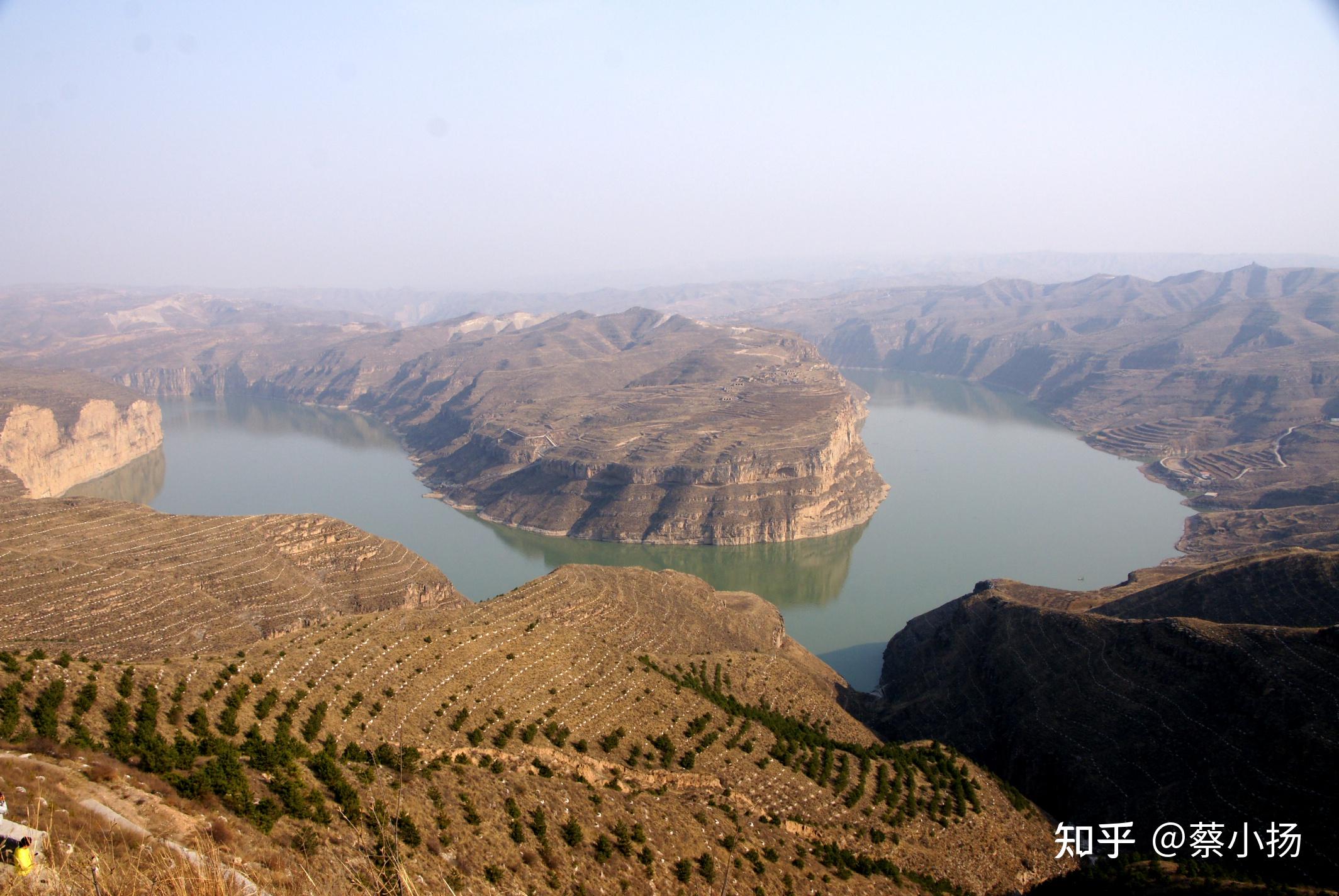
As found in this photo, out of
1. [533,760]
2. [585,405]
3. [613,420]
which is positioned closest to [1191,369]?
[613,420]

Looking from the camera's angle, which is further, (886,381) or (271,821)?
(886,381)

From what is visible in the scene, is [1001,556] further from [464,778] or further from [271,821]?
[271,821]

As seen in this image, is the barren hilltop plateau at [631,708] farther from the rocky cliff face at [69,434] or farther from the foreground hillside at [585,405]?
Answer: the rocky cliff face at [69,434]

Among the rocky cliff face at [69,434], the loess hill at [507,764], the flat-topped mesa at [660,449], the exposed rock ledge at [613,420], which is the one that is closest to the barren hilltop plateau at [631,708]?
the loess hill at [507,764]

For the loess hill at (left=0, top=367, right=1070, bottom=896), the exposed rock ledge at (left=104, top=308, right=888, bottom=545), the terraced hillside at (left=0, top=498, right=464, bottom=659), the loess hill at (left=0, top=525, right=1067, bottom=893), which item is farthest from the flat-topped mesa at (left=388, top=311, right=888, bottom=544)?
the loess hill at (left=0, top=525, right=1067, bottom=893)

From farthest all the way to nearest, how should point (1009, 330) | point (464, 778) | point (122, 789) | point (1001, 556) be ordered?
point (1009, 330)
point (1001, 556)
point (464, 778)
point (122, 789)

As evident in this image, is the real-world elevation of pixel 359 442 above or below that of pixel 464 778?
below

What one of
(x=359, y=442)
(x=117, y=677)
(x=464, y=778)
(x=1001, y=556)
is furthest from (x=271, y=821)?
(x=359, y=442)
